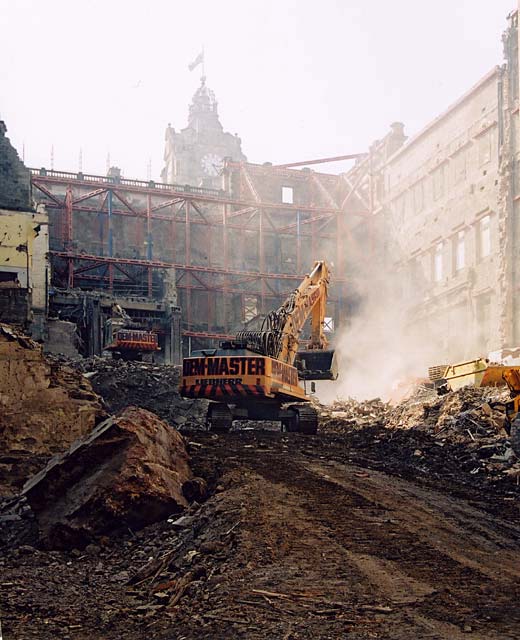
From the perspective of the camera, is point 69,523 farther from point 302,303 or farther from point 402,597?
point 302,303

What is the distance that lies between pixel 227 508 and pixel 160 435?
1.94 m

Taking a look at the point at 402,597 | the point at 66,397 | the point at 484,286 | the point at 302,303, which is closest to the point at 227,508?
the point at 402,597

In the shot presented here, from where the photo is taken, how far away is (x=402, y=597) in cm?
542

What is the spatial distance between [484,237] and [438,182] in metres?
5.48

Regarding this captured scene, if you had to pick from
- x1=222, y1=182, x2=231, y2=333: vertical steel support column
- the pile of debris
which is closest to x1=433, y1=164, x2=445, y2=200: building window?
x1=222, y1=182, x2=231, y2=333: vertical steel support column

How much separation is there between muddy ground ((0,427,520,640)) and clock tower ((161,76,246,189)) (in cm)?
6607

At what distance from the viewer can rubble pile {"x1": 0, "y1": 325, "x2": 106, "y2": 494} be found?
1145 centimetres

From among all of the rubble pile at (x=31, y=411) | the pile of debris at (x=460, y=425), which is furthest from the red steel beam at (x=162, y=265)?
the rubble pile at (x=31, y=411)

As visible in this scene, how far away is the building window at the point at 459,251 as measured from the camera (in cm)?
3512

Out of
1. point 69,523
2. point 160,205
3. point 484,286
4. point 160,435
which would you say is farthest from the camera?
point 160,205

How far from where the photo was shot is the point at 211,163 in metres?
77.4

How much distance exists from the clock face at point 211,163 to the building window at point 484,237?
1816 inches

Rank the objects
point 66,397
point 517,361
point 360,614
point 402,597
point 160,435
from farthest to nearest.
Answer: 1. point 517,361
2. point 66,397
3. point 160,435
4. point 402,597
5. point 360,614

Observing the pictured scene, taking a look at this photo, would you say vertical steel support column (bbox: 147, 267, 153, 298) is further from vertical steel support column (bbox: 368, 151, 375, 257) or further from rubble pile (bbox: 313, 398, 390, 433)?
rubble pile (bbox: 313, 398, 390, 433)
